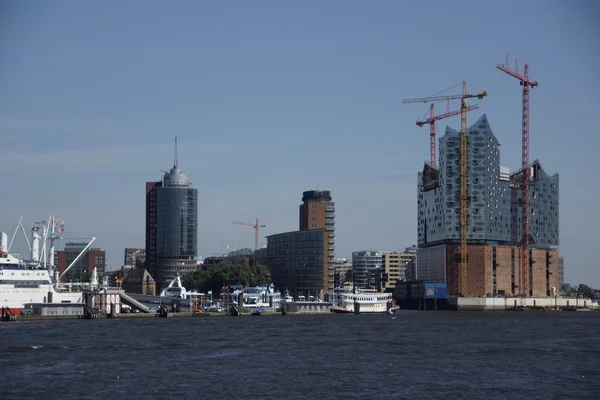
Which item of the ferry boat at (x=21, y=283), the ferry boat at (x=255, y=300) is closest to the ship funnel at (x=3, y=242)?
the ferry boat at (x=21, y=283)

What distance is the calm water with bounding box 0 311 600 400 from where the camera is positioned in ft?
196

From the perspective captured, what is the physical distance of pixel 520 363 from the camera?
7750 cm

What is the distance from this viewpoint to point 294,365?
246 feet

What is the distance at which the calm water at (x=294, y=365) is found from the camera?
2354 inches

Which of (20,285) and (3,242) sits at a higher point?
(3,242)

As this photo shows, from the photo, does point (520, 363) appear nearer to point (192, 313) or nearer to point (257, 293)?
point (192, 313)

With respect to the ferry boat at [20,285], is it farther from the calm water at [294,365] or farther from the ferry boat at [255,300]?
the ferry boat at [255,300]

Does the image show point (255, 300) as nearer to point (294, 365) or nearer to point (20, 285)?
point (20, 285)

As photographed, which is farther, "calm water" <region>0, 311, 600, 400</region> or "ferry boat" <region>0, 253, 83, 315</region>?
"ferry boat" <region>0, 253, 83, 315</region>

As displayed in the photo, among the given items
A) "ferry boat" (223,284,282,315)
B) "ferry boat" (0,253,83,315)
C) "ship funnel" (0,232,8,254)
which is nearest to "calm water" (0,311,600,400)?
"ferry boat" (0,253,83,315)

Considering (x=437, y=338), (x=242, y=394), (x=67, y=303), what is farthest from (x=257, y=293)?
(x=242, y=394)

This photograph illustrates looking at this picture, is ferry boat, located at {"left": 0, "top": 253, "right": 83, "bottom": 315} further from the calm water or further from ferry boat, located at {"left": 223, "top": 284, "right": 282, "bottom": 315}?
ferry boat, located at {"left": 223, "top": 284, "right": 282, "bottom": 315}

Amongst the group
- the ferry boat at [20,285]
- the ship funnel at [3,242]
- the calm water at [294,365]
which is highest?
the ship funnel at [3,242]

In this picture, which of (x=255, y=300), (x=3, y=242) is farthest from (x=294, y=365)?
(x=255, y=300)
